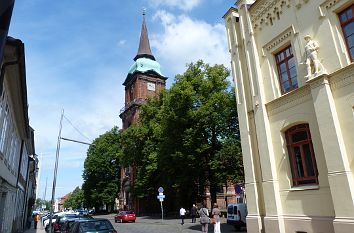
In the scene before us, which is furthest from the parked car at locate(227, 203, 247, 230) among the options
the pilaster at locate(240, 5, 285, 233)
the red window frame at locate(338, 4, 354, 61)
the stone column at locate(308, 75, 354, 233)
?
the red window frame at locate(338, 4, 354, 61)

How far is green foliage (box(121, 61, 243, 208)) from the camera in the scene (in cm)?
3064

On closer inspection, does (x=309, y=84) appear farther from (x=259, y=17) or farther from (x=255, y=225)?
(x=255, y=225)

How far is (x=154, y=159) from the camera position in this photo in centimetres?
4031

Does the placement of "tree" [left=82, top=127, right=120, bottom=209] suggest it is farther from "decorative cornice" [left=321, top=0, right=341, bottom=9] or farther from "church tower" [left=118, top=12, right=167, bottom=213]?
"decorative cornice" [left=321, top=0, right=341, bottom=9]

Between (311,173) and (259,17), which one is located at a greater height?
(259,17)

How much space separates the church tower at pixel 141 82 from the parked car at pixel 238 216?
4018cm

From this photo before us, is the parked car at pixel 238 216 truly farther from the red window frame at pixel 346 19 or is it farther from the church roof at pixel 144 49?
the church roof at pixel 144 49

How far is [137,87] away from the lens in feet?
203

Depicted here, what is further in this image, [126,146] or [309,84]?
[126,146]

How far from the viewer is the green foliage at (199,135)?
3064 centimetres

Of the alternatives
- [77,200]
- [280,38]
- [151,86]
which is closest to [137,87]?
[151,86]

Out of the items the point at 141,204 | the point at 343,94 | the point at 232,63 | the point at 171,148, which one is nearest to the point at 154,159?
the point at 171,148

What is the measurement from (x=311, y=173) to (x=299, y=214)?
1716mm

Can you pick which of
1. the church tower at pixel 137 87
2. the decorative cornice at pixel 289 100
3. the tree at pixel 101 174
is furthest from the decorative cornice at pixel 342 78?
the tree at pixel 101 174
